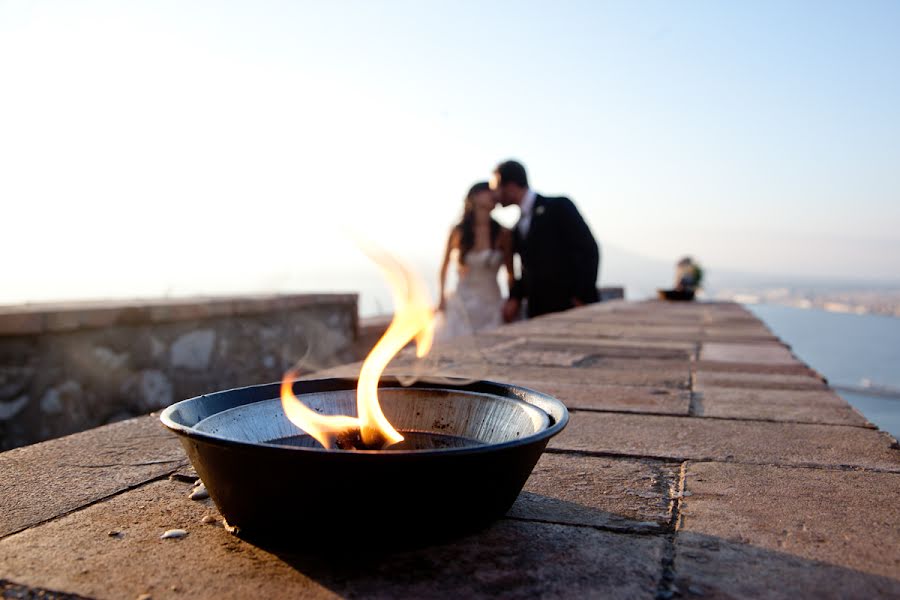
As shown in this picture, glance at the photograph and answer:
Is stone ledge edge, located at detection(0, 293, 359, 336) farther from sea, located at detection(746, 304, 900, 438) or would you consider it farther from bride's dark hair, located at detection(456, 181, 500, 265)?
sea, located at detection(746, 304, 900, 438)

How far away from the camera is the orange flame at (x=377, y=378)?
136 centimetres

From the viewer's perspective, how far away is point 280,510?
1140 mm

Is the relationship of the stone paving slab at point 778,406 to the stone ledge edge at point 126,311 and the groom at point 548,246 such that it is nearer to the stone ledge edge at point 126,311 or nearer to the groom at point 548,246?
the stone ledge edge at point 126,311

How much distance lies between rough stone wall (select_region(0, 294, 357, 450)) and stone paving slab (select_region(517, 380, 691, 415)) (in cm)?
219

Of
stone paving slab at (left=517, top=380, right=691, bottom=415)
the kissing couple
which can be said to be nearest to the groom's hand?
the kissing couple

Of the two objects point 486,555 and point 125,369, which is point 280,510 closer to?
point 486,555

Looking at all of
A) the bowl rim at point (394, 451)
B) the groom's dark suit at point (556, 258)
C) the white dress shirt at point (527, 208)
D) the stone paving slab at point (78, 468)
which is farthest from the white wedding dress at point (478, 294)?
the bowl rim at point (394, 451)

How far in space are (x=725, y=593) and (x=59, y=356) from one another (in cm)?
359

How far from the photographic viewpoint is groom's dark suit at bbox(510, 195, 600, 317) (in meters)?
6.55

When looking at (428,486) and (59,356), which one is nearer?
(428,486)

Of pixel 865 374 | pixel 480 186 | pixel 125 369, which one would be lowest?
pixel 865 374

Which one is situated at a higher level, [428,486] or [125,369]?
[428,486]

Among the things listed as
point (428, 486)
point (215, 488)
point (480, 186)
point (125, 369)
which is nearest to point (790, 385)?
point (428, 486)

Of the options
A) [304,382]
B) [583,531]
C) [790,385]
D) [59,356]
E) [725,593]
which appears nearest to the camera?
[725,593]
